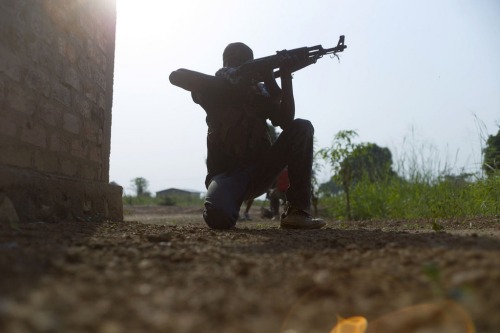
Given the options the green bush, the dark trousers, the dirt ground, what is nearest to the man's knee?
the dark trousers

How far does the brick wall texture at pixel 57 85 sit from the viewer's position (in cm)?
253

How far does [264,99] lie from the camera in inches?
136

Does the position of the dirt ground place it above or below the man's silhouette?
below

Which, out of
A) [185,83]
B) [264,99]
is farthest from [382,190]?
[185,83]

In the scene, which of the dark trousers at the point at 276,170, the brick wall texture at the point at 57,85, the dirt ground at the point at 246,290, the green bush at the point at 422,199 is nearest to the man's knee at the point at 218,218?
the dark trousers at the point at 276,170

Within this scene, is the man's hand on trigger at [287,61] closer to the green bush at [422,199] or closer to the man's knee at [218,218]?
the man's knee at [218,218]

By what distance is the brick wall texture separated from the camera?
8.31 feet

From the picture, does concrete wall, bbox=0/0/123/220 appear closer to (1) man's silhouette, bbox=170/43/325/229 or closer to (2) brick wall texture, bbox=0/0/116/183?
(2) brick wall texture, bbox=0/0/116/183

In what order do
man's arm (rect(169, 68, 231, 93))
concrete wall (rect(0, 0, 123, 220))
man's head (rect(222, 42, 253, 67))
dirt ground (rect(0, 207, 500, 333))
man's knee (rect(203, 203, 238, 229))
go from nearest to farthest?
dirt ground (rect(0, 207, 500, 333))
concrete wall (rect(0, 0, 123, 220))
man's knee (rect(203, 203, 238, 229))
man's arm (rect(169, 68, 231, 93))
man's head (rect(222, 42, 253, 67))

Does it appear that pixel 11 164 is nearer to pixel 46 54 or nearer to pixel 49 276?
pixel 46 54

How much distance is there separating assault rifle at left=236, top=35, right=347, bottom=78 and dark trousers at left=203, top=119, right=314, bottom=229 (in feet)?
1.46

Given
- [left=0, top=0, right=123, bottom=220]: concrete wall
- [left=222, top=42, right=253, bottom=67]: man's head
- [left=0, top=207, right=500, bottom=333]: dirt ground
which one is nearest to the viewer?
[left=0, top=207, right=500, bottom=333]: dirt ground

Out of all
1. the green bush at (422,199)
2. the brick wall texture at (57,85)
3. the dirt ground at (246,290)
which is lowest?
the dirt ground at (246,290)

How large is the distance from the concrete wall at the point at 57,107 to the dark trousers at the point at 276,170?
3.13 ft
